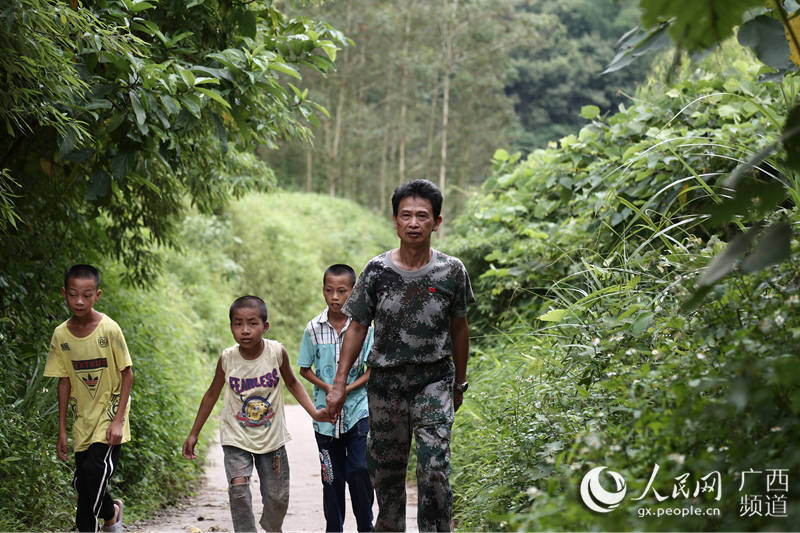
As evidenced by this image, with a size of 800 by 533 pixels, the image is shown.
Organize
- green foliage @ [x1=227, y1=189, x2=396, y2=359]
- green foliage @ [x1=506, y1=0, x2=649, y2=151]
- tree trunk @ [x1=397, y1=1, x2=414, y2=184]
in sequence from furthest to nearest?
green foliage @ [x1=506, y1=0, x2=649, y2=151] → tree trunk @ [x1=397, y1=1, x2=414, y2=184] → green foliage @ [x1=227, y1=189, x2=396, y2=359]

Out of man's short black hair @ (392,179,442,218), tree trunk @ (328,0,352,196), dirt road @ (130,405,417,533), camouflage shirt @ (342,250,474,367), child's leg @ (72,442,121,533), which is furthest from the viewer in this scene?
tree trunk @ (328,0,352,196)

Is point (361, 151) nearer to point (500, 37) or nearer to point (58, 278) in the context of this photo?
point (500, 37)

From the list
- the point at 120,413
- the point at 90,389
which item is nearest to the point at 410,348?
the point at 120,413

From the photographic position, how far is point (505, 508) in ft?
13.1

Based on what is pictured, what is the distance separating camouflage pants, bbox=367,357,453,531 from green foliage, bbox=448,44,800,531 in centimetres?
42

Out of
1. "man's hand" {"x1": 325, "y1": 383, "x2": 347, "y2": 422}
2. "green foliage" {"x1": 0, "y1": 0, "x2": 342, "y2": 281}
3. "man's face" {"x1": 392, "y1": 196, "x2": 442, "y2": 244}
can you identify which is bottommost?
"man's hand" {"x1": 325, "y1": 383, "x2": 347, "y2": 422}

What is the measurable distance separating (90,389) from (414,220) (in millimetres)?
2112

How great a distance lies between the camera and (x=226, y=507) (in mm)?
6531

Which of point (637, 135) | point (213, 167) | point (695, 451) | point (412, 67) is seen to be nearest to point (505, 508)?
point (695, 451)

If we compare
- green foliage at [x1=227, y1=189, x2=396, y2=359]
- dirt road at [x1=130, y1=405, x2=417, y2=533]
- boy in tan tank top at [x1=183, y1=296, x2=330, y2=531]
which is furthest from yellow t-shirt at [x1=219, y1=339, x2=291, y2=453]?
green foliage at [x1=227, y1=189, x2=396, y2=359]

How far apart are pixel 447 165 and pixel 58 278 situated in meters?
32.3

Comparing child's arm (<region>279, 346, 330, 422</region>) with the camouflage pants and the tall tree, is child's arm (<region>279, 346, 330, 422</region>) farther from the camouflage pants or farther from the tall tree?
the tall tree

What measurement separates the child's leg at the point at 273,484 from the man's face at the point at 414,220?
146 cm

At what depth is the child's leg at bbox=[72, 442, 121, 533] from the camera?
14.0 ft
